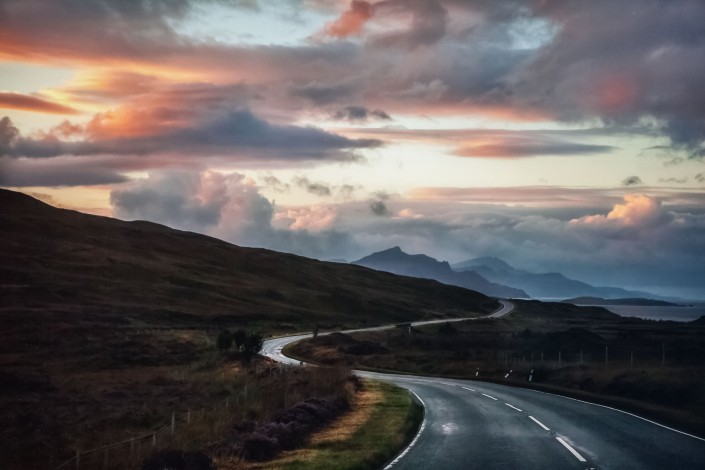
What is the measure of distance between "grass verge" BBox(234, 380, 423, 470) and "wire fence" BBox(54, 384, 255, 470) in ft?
15.4

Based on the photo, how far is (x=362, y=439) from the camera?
2428 cm

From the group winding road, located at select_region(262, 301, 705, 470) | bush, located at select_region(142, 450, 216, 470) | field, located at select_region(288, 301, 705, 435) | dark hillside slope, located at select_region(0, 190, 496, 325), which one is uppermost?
dark hillside slope, located at select_region(0, 190, 496, 325)

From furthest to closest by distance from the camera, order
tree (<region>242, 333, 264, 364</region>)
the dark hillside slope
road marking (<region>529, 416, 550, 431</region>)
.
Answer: the dark hillside slope
tree (<region>242, 333, 264, 364</region>)
road marking (<region>529, 416, 550, 431</region>)

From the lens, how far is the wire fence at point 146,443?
23312 millimetres

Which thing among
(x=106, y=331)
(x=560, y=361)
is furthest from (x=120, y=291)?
(x=560, y=361)

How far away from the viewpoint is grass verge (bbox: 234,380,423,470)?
1978 cm

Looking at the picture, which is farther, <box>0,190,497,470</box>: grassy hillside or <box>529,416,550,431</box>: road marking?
<box>0,190,497,470</box>: grassy hillside

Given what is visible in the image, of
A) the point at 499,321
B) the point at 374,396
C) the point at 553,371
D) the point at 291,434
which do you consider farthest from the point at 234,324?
the point at 291,434

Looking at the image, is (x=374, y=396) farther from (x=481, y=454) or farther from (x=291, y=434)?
(x=481, y=454)

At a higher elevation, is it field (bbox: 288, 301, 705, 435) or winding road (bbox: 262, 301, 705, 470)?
field (bbox: 288, 301, 705, 435)

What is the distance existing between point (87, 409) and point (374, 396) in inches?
689

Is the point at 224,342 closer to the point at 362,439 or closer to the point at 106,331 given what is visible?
the point at 106,331

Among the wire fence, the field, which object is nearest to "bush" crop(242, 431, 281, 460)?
the wire fence

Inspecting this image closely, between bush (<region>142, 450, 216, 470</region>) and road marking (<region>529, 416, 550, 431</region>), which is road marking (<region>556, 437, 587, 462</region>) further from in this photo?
bush (<region>142, 450, 216, 470</region>)
